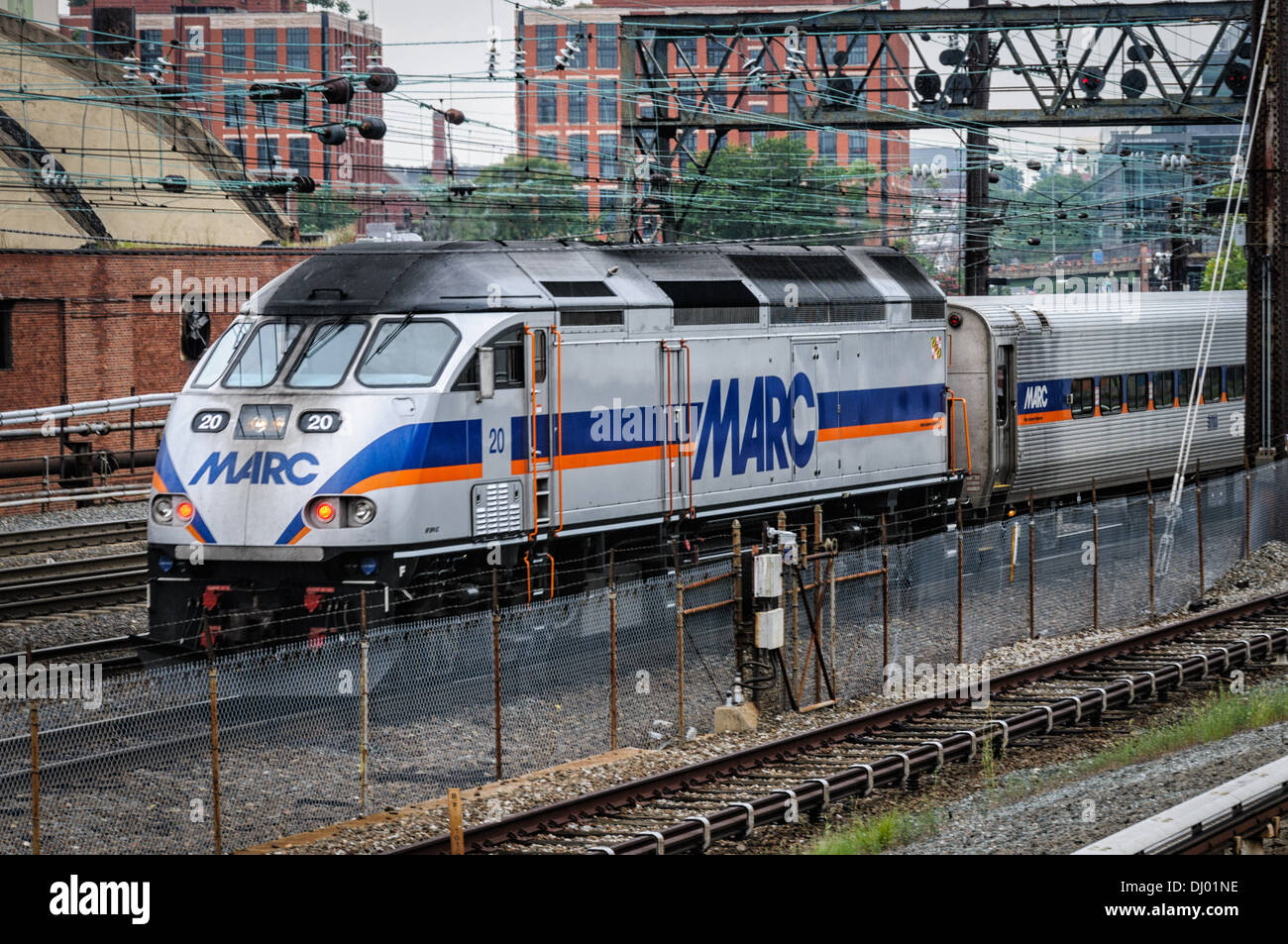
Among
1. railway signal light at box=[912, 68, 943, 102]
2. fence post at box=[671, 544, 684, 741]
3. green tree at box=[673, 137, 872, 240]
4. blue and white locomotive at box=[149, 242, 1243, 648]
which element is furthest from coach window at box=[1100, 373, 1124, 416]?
green tree at box=[673, 137, 872, 240]

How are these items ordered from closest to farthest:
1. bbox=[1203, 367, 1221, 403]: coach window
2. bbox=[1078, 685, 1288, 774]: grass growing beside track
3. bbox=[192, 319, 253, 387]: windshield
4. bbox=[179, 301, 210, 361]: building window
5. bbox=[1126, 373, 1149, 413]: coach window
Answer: bbox=[1078, 685, 1288, 774]: grass growing beside track < bbox=[192, 319, 253, 387]: windshield < bbox=[1126, 373, 1149, 413]: coach window < bbox=[1203, 367, 1221, 403]: coach window < bbox=[179, 301, 210, 361]: building window

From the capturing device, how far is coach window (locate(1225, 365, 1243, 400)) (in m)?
37.0

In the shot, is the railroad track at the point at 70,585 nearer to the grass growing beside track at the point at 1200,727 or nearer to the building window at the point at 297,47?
the grass growing beside track at the point at 1200,727

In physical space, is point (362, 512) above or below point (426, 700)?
above

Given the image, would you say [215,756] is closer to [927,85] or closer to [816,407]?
[816,407]

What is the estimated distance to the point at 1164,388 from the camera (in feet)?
114

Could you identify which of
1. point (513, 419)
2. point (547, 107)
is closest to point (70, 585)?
point (513, 419)

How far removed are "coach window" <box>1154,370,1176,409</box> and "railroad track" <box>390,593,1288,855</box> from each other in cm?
1222

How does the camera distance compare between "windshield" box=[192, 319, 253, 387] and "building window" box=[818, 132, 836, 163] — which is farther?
"building window" box=[818, 132, 836, 163]

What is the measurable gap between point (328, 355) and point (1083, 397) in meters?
18.2

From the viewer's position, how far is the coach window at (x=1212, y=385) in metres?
35.9

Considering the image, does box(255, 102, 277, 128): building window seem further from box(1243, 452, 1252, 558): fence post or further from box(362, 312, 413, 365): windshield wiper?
box(1243, 452, 1252, 558): fence post

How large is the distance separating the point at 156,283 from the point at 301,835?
34.5 m
